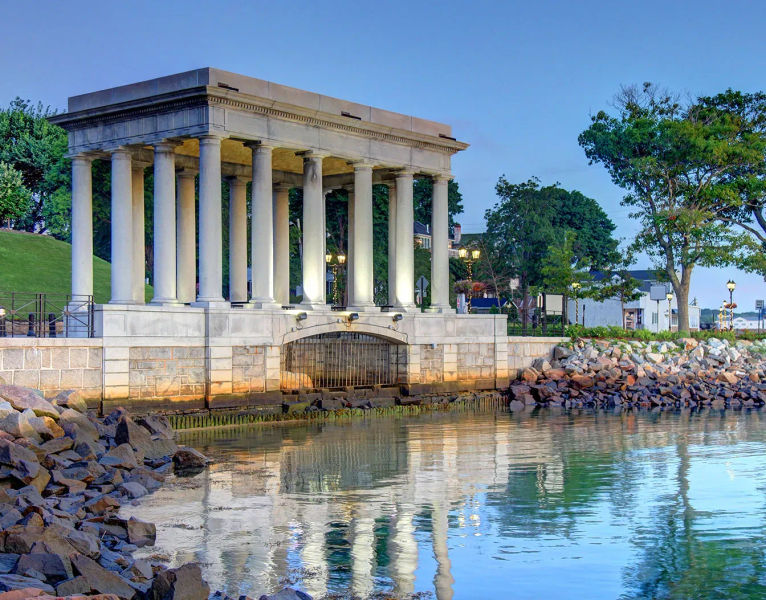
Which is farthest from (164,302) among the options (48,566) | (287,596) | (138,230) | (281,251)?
(287,596)

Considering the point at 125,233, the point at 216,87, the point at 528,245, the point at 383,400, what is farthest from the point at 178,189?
the point at 528,245

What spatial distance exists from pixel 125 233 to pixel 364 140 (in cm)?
1136

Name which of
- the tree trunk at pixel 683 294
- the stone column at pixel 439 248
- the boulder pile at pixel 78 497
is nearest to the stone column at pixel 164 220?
the boulder pile at pixel 78 497

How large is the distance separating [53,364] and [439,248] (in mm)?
22309

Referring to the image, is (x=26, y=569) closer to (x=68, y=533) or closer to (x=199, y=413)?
(x=68, y=533)

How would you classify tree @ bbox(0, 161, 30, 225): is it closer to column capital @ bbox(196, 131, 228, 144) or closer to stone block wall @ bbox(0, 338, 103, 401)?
column capital @ bbox(196, 131, 228, 144)

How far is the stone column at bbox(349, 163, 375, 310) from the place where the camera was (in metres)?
48.0

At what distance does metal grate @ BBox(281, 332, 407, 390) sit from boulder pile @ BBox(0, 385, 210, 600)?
1391cm

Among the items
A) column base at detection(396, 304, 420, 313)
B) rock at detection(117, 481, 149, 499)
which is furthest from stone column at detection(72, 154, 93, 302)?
rock at detection(117, 481, 149, 499)

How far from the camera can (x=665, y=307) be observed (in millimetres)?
120938

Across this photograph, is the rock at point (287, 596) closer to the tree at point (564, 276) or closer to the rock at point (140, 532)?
the rock at point (140, 532)

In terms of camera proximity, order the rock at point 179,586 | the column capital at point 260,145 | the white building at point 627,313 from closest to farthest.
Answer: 1. the rock at point 179,586
2. the column capital at point 260,145
3. the white building at point 627,313

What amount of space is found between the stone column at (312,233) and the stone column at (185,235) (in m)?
6.19

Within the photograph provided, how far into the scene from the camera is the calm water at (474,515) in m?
17.1
